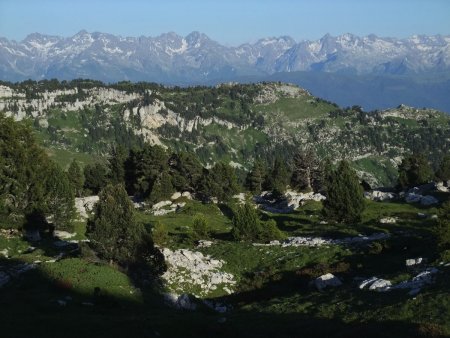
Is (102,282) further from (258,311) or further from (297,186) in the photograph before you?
(297,186)

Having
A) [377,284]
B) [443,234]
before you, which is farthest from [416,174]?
[377,284]

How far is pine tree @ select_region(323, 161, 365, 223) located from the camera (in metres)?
70.4

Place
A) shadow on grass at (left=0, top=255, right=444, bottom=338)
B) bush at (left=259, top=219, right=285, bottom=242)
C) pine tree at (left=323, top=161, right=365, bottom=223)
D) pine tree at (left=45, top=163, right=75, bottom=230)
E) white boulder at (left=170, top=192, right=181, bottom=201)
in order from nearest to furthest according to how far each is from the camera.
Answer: shadow on grass at (left=0, top=255, right=444, bottom=338) < bush at (left=259, top=219, right=285, bottom=242) < pine tree at (left=45, top=163, right=75, bottom=230) < pine tree at (left=323, top=161, right=365, bottom=223) < white boulder at (left=170, top=192, right=181, bottom=201)

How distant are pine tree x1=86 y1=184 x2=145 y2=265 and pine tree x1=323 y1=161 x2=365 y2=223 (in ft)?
107

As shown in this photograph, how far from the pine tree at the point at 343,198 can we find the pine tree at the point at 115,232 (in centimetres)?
3263

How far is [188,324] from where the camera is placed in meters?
30.6

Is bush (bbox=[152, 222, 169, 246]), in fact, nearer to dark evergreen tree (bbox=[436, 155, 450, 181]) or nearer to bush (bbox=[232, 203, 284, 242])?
bush (bbox=[232, 203, 284, 242])

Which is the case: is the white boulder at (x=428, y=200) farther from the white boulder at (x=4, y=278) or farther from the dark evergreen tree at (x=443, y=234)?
the white boulder at (x=4, y=278)

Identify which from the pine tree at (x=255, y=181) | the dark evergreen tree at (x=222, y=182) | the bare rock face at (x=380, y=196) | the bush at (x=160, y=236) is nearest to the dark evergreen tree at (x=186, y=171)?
Result: the dark evergreen tree at (x=222, y=182)

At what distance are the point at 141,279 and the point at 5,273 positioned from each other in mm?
11093

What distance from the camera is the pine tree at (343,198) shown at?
70.4m

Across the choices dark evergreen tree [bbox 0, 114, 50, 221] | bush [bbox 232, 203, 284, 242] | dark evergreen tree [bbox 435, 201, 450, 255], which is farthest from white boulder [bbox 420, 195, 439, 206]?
dark evergreen tree [bbox 0, 114, 50, 221]

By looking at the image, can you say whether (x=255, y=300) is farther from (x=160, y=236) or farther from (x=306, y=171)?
(x=306, y=171)

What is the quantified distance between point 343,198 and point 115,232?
35.8 meters
